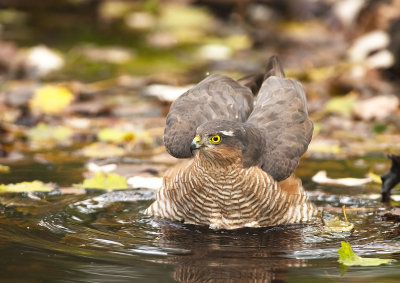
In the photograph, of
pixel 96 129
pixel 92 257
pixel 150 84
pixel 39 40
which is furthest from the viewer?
pixel 39 40

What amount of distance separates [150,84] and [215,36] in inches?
138

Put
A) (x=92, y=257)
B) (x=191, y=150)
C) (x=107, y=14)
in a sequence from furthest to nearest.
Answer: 1. (x=107, y=14)
2. (x=191, y=150)
3. (x=92, y=257)

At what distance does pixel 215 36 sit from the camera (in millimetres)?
14484

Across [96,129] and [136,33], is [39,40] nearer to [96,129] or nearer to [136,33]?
[136,33]

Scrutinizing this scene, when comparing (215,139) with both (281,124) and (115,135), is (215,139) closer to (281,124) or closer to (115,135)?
(281,124)

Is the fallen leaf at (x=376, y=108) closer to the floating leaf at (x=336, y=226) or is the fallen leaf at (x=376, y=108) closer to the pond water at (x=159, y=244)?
the pond water at (x=159, y=244)

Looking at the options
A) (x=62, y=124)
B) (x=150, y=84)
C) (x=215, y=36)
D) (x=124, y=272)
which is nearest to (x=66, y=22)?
(x=215, y=36)

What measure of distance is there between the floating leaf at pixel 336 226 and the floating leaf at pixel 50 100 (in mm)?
5012

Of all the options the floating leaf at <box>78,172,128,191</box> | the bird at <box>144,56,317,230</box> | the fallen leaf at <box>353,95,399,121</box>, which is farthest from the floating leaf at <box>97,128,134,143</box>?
the fallen leaf at <box>353,95,399,121</box>

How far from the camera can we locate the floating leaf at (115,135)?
859cm

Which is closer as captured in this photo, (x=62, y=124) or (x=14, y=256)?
(x=14, y=256)

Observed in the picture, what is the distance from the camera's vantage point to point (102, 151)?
8.16 m

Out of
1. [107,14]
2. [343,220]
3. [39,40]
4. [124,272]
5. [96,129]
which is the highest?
[107,14]

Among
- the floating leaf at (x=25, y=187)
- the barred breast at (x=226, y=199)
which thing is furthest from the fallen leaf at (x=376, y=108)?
the floating leaf at (x=25, y=187)
